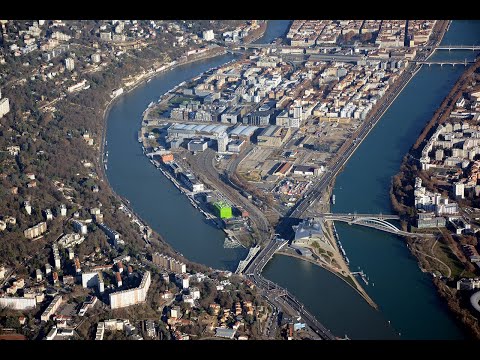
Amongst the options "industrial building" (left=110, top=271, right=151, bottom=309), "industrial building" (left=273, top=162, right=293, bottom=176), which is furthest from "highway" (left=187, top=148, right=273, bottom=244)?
"industrial building" (left=110, top=271, right=151, bottom=309)

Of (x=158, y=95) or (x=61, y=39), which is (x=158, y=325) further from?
(x=61, y=39)

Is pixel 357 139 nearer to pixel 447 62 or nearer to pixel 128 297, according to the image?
pixel 447 62

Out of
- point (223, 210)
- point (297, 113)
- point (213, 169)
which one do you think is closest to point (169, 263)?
point (223, 210)

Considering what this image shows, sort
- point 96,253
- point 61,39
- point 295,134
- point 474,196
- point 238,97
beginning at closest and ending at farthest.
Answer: point 96,253 < point 474,196 < point 295,134 < point 238,97 < point 61,39

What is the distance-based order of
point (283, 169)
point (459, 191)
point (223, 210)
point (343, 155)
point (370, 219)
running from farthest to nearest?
point (343, 155) → point (283, 169) → point (459, 191) → point (223, 210) → point (370, 219)
